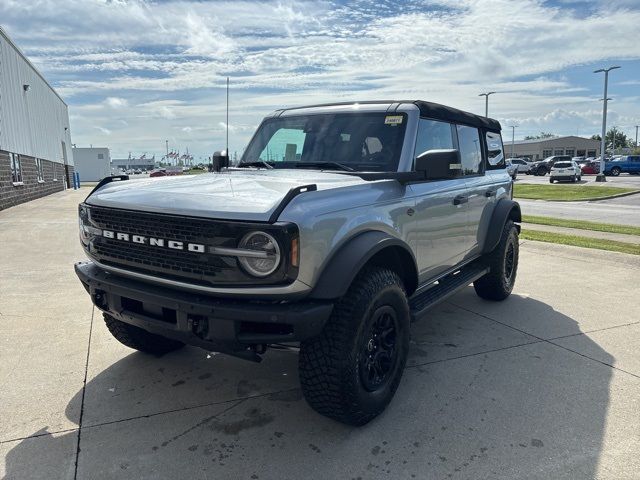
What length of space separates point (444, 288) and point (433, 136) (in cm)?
126

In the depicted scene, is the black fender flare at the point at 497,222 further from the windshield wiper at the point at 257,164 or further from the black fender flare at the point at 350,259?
the windshield wiper at the point at 257,164

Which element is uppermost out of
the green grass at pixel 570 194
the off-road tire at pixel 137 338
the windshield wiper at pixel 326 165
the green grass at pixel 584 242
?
the windshield wiper at pixel 326 165

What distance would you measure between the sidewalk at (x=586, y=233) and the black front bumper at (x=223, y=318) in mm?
8885

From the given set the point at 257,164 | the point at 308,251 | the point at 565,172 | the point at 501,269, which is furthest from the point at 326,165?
the point at 565,172

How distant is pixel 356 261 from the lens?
2.62 meters

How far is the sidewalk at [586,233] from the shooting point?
9.56 metres

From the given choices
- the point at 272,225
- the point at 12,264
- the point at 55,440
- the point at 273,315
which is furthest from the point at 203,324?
the point at 12,264

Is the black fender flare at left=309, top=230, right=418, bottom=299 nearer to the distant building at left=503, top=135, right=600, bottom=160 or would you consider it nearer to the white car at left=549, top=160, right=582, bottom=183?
the white car at left=549, top=160, right=582, bottom=183

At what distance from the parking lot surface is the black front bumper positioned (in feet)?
2.13

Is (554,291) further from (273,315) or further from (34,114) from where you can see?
(34,114)

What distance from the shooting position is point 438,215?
150 inches

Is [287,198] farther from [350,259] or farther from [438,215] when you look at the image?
[438,215]

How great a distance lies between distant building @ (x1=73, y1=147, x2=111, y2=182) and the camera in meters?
67.4

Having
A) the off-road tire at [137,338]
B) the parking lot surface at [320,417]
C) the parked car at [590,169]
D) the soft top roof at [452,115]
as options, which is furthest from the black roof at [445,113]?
the parked car at [590,169]
